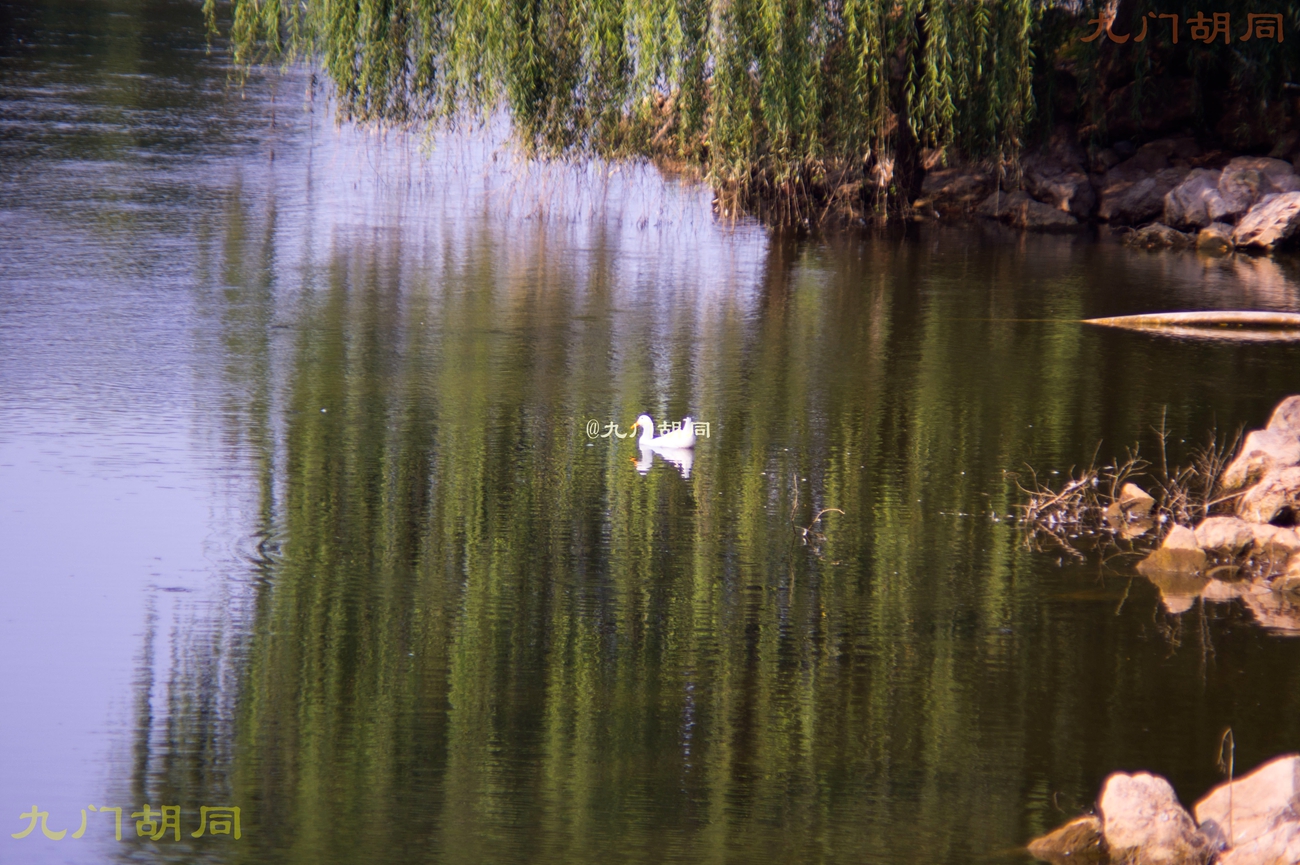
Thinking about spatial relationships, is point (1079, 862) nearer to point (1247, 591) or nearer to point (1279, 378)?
point (1247, 591)

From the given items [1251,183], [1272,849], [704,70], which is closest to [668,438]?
[1272,849]

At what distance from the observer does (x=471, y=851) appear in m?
5.05

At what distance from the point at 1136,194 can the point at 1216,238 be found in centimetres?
157

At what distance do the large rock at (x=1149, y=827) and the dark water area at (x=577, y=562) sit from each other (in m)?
0.39

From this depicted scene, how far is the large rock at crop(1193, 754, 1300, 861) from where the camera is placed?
4.72 m

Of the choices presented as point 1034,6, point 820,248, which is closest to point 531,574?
point 820,248

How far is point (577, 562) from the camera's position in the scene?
765 cm

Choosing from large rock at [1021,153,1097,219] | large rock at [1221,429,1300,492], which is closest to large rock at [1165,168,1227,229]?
large rock at [1021,153,1097,219]

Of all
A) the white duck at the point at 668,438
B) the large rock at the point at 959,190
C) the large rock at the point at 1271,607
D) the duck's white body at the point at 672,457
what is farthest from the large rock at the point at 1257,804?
the large rock at the point at 959,190

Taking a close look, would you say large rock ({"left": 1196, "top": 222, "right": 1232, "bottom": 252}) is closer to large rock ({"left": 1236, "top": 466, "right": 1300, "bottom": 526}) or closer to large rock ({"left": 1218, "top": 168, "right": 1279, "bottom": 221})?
large rock ({"left": 1218, "top": 168, "right": 1279, "bottom": 221})

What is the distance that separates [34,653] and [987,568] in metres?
4.63

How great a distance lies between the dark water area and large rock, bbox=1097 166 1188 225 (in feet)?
11.5

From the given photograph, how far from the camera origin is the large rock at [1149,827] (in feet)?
15.6

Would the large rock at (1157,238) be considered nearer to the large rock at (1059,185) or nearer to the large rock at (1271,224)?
the large rock at (1271,224)
